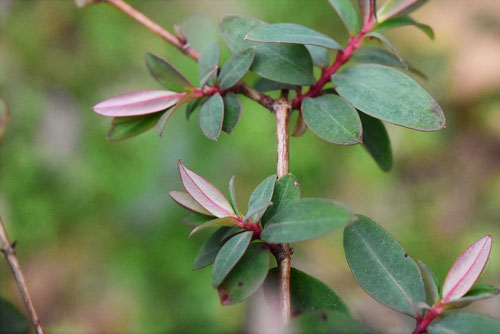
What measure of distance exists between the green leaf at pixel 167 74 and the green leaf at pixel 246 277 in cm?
21

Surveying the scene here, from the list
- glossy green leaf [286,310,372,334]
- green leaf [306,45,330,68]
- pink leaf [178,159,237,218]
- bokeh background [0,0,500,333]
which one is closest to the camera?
glossy green leaf [286,310,372,334]

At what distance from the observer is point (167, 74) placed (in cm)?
57

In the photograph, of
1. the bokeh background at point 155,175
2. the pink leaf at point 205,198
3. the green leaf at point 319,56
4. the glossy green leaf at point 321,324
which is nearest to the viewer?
the glossy green leaf at point 321,324

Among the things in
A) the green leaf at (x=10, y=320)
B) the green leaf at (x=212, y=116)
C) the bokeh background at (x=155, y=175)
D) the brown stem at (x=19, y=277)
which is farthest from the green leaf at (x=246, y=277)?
the bokeh background at (x=155, y=175)

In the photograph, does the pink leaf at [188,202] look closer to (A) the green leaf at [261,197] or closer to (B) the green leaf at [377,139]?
(A) the green leaf at [261,197]

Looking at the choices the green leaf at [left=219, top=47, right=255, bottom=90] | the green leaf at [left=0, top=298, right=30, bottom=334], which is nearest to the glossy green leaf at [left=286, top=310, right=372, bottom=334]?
the green leaf at [left=219, top=47, right=255, bottom=90]

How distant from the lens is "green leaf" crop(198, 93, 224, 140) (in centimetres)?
51

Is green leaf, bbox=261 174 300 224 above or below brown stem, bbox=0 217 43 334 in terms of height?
above

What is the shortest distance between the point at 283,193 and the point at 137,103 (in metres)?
0.20

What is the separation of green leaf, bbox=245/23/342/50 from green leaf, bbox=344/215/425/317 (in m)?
0.18

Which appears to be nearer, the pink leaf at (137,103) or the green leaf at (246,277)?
the green leaf at (246,277)

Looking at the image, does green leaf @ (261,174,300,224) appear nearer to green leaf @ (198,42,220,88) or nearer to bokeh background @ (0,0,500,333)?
A: green leaf @ (198,42,220,88)

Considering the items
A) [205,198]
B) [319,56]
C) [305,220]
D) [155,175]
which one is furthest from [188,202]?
[155,175]

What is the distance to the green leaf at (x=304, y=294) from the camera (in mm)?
467
